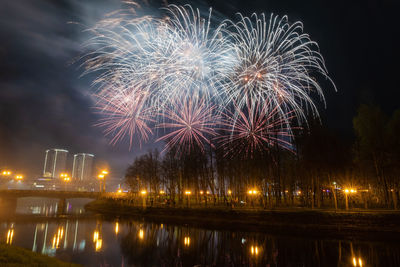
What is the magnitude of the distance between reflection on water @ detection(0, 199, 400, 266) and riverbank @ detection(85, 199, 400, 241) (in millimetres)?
3159

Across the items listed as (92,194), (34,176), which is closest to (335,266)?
(92,194)

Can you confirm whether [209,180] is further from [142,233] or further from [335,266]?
[335,266]

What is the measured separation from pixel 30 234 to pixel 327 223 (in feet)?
124

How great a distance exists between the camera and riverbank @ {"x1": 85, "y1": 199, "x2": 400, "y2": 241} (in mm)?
28469

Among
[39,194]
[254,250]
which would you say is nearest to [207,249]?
[254,250]

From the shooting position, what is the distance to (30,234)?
35.1m

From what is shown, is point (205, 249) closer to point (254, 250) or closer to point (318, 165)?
point (254, 250)

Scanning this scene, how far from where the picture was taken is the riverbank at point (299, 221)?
93.4 feet

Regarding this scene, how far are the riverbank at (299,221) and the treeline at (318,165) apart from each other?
513cm

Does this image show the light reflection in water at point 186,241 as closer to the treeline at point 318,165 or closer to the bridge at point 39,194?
the treeline at point 318,165

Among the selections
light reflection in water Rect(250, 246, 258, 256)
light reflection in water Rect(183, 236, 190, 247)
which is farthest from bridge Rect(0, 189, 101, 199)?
light reflection in water Rect(250, 246, 258, 256)

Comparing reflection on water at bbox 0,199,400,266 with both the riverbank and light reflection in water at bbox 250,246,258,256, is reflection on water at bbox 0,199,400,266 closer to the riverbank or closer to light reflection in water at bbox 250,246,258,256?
light reflection in water at bbox 250,246,258,256

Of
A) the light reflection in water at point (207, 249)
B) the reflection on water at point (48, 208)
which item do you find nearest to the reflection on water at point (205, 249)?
the light reflection in water at point (207, 249)

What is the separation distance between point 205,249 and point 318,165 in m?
26.0
